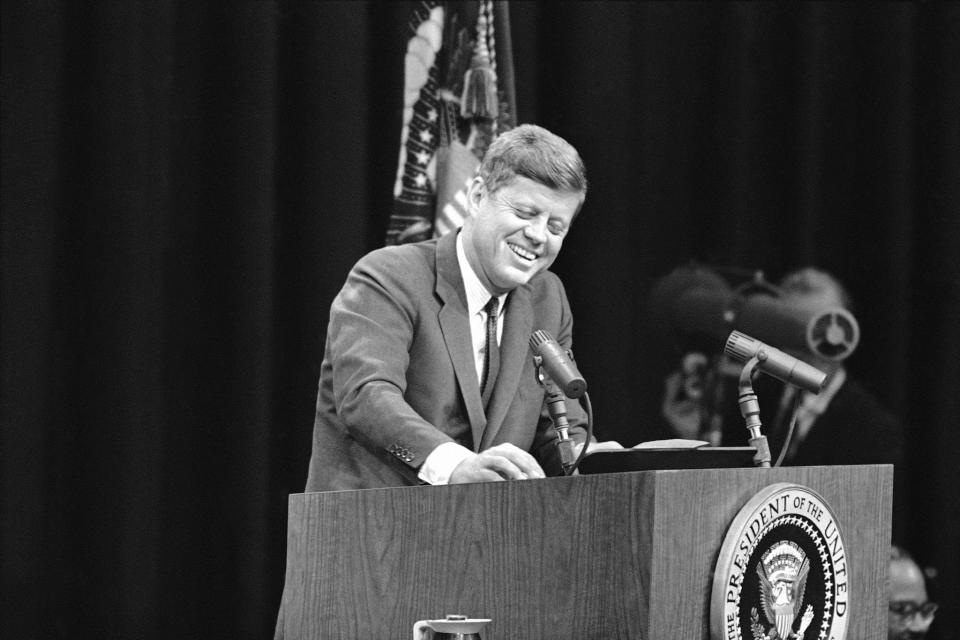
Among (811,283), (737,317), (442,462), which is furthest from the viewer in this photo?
(811,283)

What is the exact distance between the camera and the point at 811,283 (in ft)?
15.2

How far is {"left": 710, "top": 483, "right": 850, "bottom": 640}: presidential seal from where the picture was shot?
1.73 meters

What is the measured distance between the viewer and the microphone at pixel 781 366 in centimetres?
204

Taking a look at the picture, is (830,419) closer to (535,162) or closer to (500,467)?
(535,162)

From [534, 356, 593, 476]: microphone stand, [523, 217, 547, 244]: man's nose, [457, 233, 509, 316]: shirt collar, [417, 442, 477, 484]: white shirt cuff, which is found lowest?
[417, 442, 477, 484]: white shirt cuff

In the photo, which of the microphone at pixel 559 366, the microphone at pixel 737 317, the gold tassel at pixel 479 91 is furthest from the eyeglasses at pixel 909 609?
the microphone at pixel 559 366

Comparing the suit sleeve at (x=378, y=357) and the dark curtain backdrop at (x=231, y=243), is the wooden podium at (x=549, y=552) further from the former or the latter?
the dark curtain backdrop at (x=231, y=243)

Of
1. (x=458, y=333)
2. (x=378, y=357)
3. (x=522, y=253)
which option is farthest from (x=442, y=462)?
(x=522, y=253)

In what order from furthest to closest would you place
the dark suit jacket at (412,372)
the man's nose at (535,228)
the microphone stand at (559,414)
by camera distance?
the man's nose at (535,228), the dark suit jacket at (412,372), the microphone stand at (559,414)

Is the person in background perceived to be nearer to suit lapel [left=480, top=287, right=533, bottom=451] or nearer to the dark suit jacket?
the dark suit jacket

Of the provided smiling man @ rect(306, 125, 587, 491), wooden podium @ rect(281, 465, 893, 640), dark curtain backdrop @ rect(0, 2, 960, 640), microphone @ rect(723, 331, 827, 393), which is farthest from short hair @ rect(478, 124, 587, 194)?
dark curtain backdrop @ rect(0, 2, 960, 640)

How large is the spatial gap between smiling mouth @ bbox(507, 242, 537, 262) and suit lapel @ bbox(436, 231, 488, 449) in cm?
15

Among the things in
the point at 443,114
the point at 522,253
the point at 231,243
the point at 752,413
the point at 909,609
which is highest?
the point at 443,114

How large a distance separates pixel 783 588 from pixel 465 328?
0.98m
